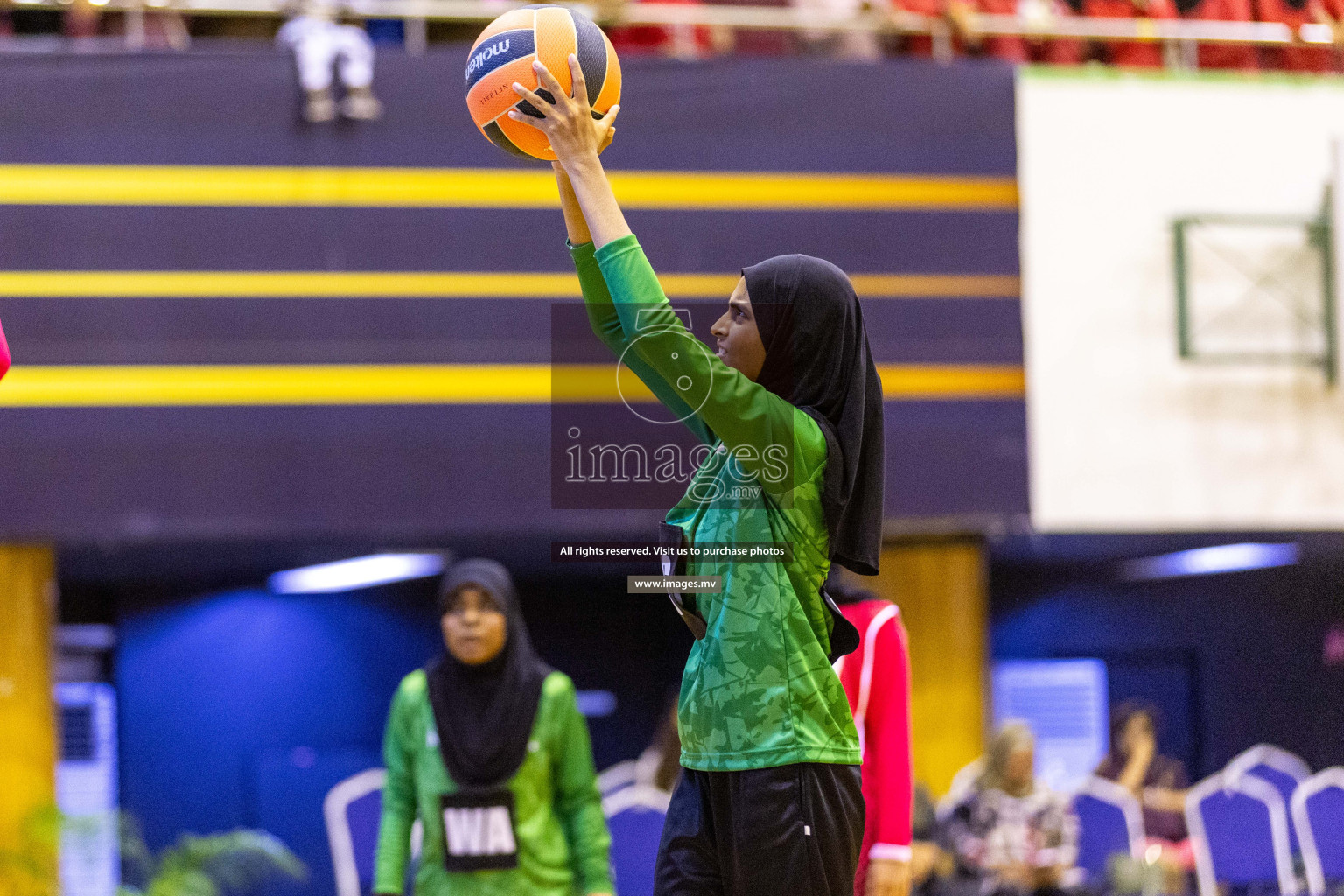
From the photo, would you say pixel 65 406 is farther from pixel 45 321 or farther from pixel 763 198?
pixel 763 198

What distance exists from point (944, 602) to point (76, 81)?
5129 millimetres

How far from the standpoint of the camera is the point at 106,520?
21.6 feet

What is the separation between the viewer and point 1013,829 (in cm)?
607

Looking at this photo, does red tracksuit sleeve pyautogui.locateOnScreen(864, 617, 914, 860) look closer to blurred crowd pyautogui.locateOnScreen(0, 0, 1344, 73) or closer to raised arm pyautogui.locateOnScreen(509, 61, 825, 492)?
raised arm pyautogui.locateOnScreen(509, 61, 825, 492)

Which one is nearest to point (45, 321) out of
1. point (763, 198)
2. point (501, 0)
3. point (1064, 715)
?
point (501, 0)

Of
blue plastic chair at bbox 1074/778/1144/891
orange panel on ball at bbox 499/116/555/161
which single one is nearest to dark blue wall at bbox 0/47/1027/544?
blue plastic chair at bbox 1074/778/1144/891

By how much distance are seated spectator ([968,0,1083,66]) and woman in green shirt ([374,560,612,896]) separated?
4.50 m

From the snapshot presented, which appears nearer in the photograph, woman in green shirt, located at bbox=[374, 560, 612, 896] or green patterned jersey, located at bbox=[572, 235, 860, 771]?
green patterned jersey, located at bbox=[572, 235, 860, 771]

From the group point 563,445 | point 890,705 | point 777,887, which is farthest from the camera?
point 890,705

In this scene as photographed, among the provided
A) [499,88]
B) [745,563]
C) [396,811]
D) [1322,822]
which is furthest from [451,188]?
[1322,822]

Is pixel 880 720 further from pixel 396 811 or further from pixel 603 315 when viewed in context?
pixel 396 811

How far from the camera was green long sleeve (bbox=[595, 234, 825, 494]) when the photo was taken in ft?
7.52

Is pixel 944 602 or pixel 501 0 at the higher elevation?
pixel 501 0

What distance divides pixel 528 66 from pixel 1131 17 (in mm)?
5978
